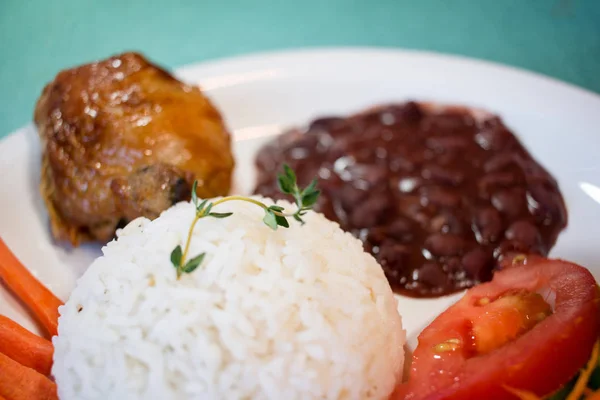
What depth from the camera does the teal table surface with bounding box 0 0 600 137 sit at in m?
4.04

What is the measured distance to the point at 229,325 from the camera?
175 centimetres

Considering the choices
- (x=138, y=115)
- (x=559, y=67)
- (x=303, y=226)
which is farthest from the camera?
(x=559, y=67)

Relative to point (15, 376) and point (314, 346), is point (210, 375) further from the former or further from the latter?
point (15, 376)

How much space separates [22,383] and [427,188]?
196cm

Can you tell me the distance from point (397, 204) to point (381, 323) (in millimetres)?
925

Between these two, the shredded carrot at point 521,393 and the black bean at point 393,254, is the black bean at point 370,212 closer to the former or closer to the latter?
the black bean at point 393,254

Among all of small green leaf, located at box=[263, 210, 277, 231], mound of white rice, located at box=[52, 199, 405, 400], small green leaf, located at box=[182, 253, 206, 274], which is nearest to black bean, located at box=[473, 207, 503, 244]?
mound of white rice, located at box=[52, 199, 405, 400]

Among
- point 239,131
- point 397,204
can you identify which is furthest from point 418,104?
point 239,131

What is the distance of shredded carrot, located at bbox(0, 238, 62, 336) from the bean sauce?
1.14 meters

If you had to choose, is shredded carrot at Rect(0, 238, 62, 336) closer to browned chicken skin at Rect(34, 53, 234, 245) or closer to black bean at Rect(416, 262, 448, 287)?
browned chicken skin at Rect(34, 53, 234, 245)

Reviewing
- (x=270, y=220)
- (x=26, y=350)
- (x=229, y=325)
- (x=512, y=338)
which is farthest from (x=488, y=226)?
(x=26, y=350)

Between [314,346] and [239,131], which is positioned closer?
[314,346]

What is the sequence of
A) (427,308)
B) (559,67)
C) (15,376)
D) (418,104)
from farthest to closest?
(559,67)
(418,104)
(427,308)
(15,376)

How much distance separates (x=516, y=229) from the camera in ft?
8.47
